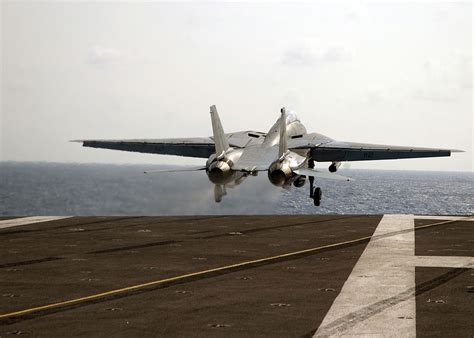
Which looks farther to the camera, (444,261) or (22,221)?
(22,221)

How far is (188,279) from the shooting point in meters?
20.4

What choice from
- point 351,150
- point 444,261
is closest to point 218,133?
point 351,150

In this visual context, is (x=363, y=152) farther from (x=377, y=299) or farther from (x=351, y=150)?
(x=377, y=299)

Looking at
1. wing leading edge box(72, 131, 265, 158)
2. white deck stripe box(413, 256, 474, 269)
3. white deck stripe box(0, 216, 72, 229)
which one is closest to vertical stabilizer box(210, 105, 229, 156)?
wing leading edge box(72, 131, 265, 158)

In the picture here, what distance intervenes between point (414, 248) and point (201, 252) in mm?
8409

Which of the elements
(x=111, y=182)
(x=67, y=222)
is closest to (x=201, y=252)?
(x=67, y=222)

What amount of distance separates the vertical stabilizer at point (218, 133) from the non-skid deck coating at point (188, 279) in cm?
394

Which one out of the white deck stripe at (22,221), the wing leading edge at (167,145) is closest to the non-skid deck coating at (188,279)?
the white deck stripe at (22,221)

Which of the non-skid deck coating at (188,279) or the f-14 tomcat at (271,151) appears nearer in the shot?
the non-skid deck coating at (188,279)

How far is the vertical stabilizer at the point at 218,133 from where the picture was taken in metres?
34.6

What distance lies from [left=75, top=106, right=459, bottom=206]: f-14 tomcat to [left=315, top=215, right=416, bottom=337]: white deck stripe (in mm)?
7181

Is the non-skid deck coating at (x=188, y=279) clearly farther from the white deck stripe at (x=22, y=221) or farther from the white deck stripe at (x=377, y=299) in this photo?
the white deck stripe at (x=22, y=221)

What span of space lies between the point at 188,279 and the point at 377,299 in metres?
5.57

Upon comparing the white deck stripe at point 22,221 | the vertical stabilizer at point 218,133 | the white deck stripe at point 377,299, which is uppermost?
the vertical stabilizer at point 218,133
